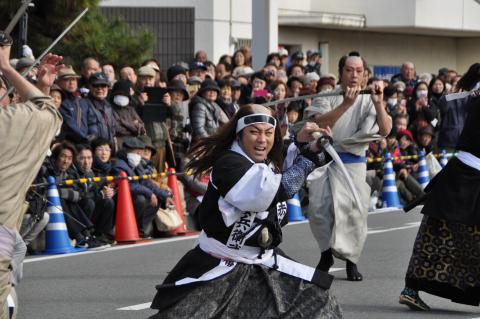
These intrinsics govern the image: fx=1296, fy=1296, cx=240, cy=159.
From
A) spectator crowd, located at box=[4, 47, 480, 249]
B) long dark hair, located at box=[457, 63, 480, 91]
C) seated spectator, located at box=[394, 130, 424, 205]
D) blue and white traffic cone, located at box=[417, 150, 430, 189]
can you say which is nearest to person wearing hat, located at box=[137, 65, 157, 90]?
spectator crowd, located at box=[4, 47, 480, 249]

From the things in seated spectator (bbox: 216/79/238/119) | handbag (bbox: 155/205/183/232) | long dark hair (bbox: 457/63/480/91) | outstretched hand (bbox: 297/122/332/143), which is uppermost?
long dark hair (bbox: 457/63/480/91)

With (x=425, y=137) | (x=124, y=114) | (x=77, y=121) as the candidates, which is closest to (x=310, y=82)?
(x=425, y=137)

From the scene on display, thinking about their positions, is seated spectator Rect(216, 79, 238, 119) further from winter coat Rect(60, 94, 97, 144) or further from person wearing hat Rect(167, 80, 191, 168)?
winter coat Rect(60, 94, 97, 144)

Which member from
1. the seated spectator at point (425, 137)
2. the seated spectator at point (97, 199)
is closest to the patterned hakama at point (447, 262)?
the seated spectator at point (97, 199)

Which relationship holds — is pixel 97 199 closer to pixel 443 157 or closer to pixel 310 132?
pixel 310 132

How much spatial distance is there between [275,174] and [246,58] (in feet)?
47.4

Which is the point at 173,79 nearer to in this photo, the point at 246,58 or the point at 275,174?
the point at 246,58

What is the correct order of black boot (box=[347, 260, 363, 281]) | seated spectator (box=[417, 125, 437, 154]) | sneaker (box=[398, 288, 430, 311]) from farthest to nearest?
1. seated spectator (box=[417, 125, 437, 154])
2. black boot (box=[347, 260, 363, 281])
3. sneaker (box=[398, 288, 430, 311])

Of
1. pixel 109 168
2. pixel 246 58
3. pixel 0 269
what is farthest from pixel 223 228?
pixel 246 58

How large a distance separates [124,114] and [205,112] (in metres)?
1.25

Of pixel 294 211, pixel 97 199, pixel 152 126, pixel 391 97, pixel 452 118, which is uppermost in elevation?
pixel 452 118

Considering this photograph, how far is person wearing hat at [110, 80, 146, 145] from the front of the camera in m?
14.9

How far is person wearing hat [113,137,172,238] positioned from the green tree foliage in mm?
3218

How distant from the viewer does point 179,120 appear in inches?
635
